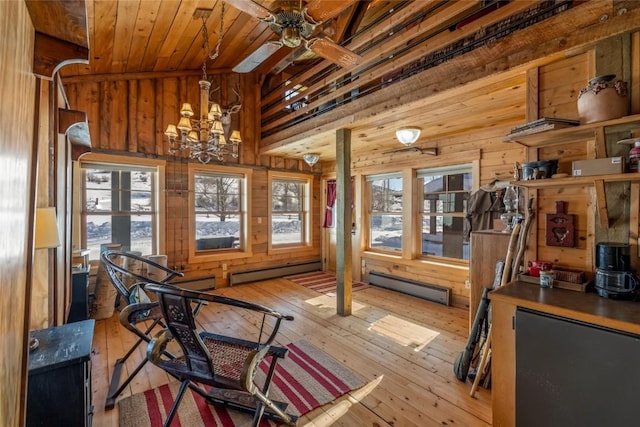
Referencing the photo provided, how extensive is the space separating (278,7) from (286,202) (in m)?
4.29

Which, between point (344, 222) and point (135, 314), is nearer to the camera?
point (135, 314)

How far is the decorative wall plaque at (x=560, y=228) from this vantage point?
1.85 metres

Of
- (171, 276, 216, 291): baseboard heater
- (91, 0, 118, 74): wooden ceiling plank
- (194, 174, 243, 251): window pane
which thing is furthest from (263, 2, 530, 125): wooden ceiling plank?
(171, 276, 216, 291): baseboard heater

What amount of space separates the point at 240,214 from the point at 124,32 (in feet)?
9.84

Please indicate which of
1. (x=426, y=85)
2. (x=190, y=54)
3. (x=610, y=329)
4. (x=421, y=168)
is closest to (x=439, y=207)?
(x=421, y=168)

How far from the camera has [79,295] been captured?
3.06m

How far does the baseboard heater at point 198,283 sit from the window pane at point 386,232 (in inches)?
115

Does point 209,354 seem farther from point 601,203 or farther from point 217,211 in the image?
point 217,211

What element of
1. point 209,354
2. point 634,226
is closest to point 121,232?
point 209,354

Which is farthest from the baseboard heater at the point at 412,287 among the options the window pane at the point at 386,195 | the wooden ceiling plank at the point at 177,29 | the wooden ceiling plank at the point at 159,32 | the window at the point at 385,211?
A: the wooden ceiling plank at the point at 159,32

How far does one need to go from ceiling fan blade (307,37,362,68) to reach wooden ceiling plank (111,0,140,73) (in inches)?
72.2

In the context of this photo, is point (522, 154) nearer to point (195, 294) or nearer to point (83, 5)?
point (195, 294)

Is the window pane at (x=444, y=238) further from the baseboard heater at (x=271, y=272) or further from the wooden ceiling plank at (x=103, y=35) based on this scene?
the wooden ceiling plank at (x=103, y=35)

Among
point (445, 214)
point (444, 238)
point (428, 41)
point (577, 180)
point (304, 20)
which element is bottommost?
point (444, 238)
